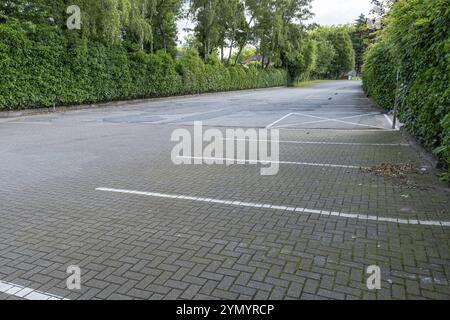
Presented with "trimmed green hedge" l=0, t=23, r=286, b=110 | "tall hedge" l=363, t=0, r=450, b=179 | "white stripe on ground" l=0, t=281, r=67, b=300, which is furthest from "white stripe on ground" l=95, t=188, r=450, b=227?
"trimmed green hedge" l=0, t=23, r=286, b=110

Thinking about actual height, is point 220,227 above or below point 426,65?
below

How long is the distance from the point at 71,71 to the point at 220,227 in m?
19.2

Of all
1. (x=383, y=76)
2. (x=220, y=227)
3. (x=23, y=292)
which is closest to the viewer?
(x=23, y=292)

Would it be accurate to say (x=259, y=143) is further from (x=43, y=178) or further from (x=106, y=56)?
(x=106, y=56)

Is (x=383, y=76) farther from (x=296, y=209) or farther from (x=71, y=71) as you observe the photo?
(x=71, y=71)

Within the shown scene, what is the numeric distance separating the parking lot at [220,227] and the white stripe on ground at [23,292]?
1 cm

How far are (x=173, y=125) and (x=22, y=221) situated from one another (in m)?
9.79

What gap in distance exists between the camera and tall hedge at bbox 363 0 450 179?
18.8 ft

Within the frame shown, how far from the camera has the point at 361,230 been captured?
434 cm

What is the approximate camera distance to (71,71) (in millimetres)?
20703

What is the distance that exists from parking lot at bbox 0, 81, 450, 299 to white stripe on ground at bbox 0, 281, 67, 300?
1 centimetres

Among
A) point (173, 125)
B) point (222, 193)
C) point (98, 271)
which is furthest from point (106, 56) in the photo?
point (98, 271)

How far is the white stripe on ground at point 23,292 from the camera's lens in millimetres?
3066

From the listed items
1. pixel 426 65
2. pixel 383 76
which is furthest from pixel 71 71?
pixel 426 65
